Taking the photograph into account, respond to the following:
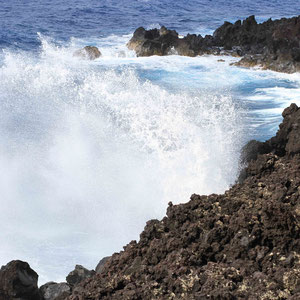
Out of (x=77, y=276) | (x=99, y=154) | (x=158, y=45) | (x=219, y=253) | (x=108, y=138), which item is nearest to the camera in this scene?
(x=219, y=253)

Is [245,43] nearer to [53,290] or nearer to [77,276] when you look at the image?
[77,276]

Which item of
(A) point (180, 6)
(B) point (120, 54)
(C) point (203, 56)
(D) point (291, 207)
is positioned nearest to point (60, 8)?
(A) point (180, 6)

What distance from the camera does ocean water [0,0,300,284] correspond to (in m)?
9.84

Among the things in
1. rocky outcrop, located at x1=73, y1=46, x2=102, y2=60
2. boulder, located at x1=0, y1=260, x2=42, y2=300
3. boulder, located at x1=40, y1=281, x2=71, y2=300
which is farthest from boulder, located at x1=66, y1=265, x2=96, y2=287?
rocky outcrop, located at x1=73, y1=46, x2=102, y2=60

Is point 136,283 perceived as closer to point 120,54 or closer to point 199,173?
point 199,173

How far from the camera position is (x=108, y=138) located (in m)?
13.6

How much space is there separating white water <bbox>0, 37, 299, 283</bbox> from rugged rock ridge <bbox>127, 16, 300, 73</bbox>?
2250 millimetres

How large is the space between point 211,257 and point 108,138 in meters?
8.22

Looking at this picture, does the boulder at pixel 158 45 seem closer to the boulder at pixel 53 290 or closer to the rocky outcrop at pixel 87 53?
the rocky outcrop at pixel 87 53

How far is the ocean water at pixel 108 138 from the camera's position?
9844 millimetres

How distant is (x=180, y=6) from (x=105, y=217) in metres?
36.7

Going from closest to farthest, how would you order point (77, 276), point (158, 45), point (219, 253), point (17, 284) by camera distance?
point (219, 253) < point (17, 284) < point (77, 276) < point (158, 45)

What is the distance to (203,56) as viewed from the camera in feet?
80.2

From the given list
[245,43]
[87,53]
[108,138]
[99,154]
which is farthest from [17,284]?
[245,43]
